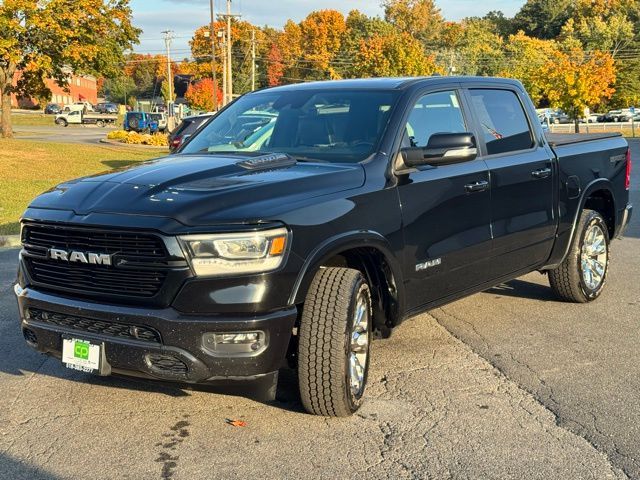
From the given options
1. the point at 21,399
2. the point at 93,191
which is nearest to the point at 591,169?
the point at 93,191

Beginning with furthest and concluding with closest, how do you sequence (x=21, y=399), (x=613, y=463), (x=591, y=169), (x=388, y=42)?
(x=388, y=42) → (x=591, y=169) → (x=21, y=399) → (x=613, y=463)

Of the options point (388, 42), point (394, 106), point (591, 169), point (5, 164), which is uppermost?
point (388, 42)

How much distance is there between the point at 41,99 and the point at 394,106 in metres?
39.1

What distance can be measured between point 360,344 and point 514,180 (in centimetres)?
204

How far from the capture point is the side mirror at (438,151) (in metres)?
4.77

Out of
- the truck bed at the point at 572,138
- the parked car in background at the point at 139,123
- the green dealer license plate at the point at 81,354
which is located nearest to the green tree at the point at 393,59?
the parked car in background at the point at 139,123

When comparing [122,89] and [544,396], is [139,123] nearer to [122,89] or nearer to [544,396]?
[544,396]

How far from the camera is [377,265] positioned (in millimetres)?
4633

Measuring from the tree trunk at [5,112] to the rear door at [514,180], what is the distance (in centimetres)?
3497

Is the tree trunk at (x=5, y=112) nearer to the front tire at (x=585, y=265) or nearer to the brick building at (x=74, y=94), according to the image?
the front tire at (x=585, y=265)

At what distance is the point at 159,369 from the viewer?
3.90 m

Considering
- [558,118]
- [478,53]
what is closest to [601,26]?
[478,53]

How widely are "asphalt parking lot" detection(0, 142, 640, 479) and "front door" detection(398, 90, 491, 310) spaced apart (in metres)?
0.60

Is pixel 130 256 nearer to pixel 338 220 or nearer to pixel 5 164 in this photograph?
pixel 338 220
